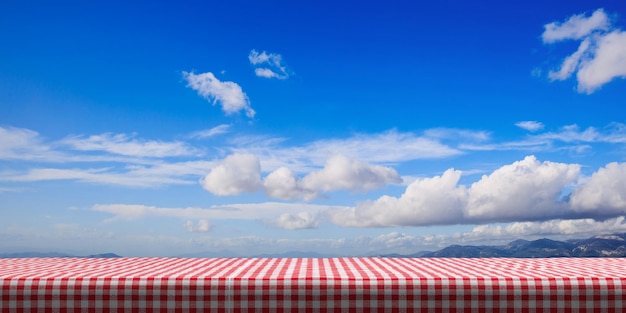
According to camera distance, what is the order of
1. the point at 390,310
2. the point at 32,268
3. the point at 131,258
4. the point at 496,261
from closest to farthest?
the point at 390,310 < the point at 32,268 < the point at 496,261 < the point at 131,258

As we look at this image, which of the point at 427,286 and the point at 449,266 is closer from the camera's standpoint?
the point at 427,286

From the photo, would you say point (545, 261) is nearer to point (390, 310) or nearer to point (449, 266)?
point (449, 266)

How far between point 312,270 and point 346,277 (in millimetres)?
290

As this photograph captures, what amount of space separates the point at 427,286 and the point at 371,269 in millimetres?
437

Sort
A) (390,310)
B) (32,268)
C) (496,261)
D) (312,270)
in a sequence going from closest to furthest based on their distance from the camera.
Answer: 1. (390,310)
2. (312,270)
3. (32,268)
4. (496,261)

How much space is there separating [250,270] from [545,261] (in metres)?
1.50

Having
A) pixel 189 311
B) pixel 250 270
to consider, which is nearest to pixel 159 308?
pixel 189 311

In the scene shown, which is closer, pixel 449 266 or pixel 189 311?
pixel 189 311

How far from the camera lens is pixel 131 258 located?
11.8ft

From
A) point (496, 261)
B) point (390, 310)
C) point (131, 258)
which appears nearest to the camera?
point (390, 310)

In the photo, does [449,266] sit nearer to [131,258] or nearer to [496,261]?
[496,261]

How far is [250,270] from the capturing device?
113 inches

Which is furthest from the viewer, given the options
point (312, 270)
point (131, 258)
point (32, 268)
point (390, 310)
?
point (131, 258)

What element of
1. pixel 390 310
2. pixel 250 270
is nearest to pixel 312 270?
pixel 250 270
